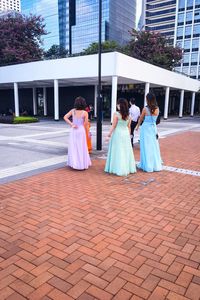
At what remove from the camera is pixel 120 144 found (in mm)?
5586

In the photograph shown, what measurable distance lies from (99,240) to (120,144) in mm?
2897

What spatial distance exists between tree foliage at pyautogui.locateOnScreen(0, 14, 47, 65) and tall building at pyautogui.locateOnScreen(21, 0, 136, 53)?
7.30 m

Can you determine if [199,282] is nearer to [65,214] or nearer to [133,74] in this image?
[65,214]

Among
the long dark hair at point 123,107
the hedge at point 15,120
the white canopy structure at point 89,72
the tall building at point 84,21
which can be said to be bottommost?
the hedge at point 15,120

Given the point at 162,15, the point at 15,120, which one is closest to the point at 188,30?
the point at 162,15

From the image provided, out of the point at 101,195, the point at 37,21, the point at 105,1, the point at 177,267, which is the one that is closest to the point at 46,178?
the point at 101,195

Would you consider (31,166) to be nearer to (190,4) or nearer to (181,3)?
(190,4)

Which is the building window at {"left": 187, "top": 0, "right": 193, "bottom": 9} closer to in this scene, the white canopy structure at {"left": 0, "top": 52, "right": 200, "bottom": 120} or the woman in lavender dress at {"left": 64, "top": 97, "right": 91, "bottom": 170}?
the white canopy structure at {"left": 0, "top": 52, "right": 200, "bottom": 120}

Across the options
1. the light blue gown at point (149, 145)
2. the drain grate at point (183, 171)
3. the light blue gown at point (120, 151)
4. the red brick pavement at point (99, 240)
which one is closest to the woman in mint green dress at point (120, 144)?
the light blue gown at point (120, 151)

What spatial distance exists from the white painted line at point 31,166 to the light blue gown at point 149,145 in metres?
2.22

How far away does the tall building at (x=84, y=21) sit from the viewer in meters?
49.9

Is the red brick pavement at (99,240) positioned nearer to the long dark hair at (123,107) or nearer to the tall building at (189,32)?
the long dark hair at (123,107)

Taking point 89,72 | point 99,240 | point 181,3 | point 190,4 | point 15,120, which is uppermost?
point 181,3

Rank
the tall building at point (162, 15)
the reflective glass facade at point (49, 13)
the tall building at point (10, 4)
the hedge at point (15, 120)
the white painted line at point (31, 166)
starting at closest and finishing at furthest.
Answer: the white painted line at point (31, 166), the hedge at point (15, 120), the tall building at point (10, 4), the reflective glass facade at point (49, 13), the tall building at point (162, 15)
